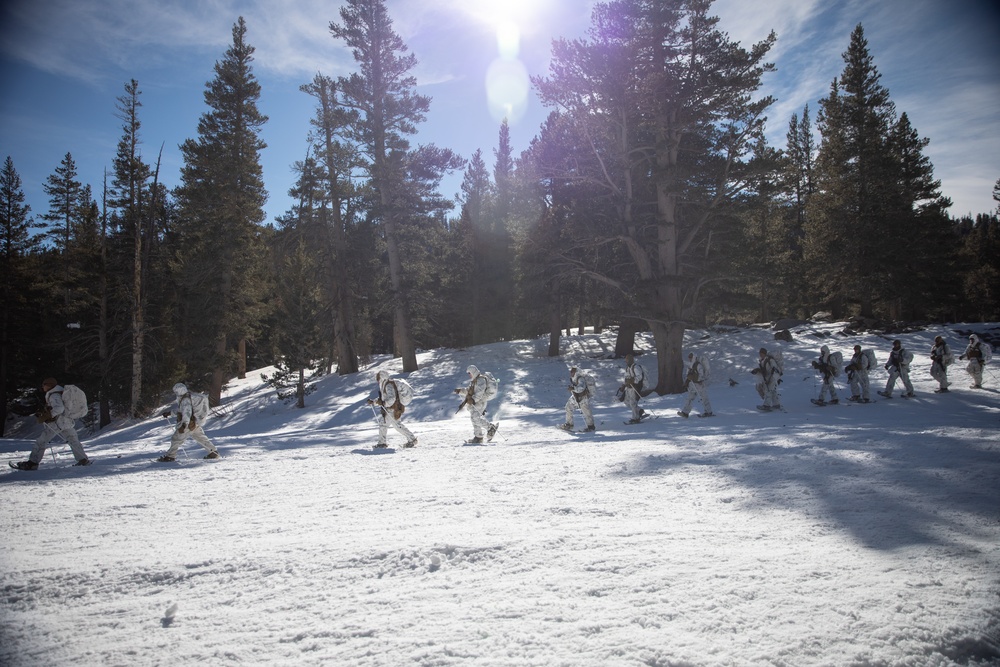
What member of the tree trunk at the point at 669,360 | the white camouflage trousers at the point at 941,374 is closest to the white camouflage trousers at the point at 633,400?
the tree trunk at the point at 669,360

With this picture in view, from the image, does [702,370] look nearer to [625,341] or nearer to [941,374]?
[941,374]

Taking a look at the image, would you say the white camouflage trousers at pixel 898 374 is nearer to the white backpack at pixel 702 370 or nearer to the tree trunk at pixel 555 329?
the white backpack at pixel 702 370

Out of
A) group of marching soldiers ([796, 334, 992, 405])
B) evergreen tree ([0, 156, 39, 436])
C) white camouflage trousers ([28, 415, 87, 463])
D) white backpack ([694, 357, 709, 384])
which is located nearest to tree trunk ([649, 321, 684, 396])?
group of marching soldiers ([796, 334, 992, 405])

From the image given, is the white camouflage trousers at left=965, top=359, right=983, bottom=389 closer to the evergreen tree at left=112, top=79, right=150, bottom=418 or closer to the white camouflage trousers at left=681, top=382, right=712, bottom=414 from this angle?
the white camouflage trousers at left=681, top=382, right=712, bottom=414

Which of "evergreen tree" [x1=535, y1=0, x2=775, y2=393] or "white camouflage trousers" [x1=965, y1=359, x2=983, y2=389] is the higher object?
"evergreen tree" [x1=535, y1=0, x2=775, y2=393]

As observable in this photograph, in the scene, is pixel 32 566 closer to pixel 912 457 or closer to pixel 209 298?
pixel 912 457

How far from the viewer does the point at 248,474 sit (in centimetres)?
848

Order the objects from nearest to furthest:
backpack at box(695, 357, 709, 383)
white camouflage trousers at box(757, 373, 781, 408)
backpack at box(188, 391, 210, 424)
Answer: backpack at box(188, 391, 210, 424) < backpack at box(695, 357, 709, 383) < white camouflage trousers at box(757, 373, 781, 408)

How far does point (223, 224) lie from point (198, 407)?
67.3 ft

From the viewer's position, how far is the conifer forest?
63.3 ft

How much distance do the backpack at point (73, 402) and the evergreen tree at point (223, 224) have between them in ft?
60.2

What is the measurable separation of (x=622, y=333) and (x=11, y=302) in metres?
35.8

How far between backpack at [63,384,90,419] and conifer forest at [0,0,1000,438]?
1294 centimetres

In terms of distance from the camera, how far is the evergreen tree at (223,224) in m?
27.5
